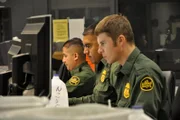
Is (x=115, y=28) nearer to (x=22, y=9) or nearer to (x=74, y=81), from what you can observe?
(x=74, y=81)

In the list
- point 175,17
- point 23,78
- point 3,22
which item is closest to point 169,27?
point 175,17

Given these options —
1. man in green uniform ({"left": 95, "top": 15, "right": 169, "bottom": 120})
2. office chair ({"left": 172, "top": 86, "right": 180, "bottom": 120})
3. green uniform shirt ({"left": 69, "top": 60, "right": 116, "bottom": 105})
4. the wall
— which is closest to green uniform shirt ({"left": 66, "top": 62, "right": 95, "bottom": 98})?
green uniform shirt ({"left": 69, "top": 60, "right": 116, "bottom": 105})

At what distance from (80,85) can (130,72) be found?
700 millimetres

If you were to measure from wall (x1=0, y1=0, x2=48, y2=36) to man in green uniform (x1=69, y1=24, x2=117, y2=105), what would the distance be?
6.53 feet

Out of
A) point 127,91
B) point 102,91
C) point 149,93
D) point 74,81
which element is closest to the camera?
point 149,93

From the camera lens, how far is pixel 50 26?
155 cm

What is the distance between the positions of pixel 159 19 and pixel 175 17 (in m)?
0.19

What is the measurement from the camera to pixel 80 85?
2523 mm

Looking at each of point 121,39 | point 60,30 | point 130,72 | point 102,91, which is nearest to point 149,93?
point 130,72

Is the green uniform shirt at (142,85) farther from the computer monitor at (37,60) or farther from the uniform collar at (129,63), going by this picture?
the computer monitor at (37,60)

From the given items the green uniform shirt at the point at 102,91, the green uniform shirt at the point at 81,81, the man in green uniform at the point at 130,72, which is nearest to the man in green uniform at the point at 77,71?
the green uniform shirt at the point at 81,81

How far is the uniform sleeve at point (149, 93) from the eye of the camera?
1722mm

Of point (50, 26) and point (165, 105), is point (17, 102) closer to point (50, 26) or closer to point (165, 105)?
point (50, 26)

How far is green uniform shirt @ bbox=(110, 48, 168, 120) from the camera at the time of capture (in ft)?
5.68
